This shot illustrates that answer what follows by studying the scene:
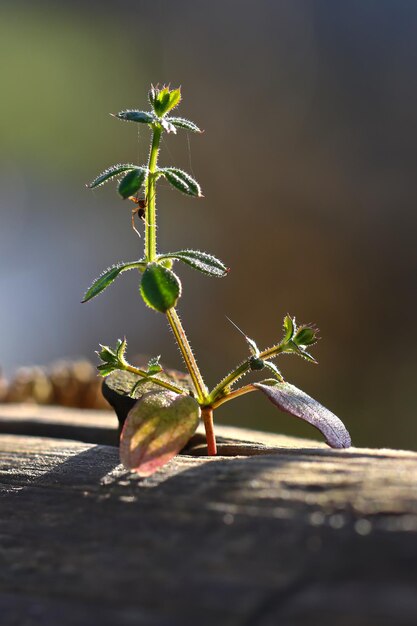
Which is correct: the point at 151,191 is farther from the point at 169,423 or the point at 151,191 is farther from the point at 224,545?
the point at 224,545

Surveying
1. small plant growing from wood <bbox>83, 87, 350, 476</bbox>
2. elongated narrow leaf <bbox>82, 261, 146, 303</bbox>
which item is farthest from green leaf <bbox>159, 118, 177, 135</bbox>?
elongated narrow leaf <bbox>82, 261, 146, 303</bbox>

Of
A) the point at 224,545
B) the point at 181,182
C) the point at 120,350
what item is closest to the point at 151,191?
the point at 181,182

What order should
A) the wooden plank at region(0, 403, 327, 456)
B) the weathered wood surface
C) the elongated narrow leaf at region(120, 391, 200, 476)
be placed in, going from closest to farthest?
the weathered wood surface → the elongated narrow leaf at region(120, 391, 200, 476) → the wooden plank at region(0, 403, 327, 456)

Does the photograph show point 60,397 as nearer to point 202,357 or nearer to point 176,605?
point 176,605

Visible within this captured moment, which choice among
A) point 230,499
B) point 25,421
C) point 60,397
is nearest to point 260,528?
point 230,499

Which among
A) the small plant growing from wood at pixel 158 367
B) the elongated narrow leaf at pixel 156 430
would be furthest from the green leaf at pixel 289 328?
the elongated narrow leaf at pixel 156 430

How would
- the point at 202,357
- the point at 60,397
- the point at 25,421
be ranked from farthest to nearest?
the point at 202,357 < the point at 60,397 < the point at 25,421

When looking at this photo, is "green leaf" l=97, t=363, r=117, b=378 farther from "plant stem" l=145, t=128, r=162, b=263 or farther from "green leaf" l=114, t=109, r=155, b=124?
"green leaf" l=114, t=109, r=155, b=124

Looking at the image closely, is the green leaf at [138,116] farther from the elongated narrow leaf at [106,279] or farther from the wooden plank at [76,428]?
the wooden plank at [76,428]
